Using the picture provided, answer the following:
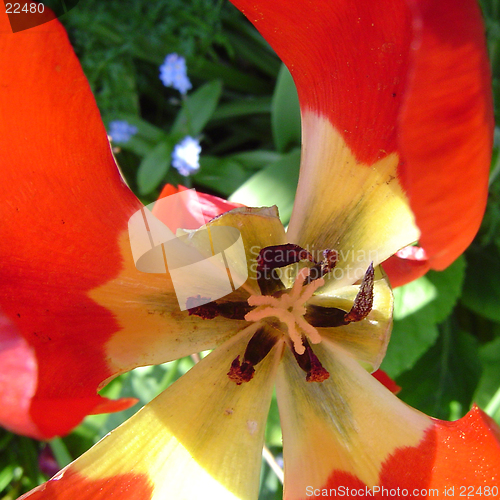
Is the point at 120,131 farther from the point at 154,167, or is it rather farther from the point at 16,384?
the point at 16,384

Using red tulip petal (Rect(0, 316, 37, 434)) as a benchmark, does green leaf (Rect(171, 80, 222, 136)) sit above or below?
above

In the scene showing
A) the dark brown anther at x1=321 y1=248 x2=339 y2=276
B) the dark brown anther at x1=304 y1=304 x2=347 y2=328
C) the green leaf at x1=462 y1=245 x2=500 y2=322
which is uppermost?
the dark brown anther at x1=321 y1=248 x2=339 y2=276

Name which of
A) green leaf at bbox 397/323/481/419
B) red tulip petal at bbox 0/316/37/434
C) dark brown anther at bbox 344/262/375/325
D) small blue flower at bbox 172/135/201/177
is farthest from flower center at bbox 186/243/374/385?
green leaf at bbox 397/323/481/419

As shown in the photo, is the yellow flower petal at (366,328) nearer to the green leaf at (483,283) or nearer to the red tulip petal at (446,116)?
the red tulip petal at (446,116)

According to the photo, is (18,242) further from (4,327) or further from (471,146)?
(471,146)

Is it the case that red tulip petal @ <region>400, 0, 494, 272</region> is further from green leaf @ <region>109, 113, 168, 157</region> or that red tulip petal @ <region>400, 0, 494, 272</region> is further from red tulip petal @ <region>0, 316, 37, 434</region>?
green leaf @ <region>109, 113, 168, 157</region>

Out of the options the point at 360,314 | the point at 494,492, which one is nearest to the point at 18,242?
the point at 360,314
